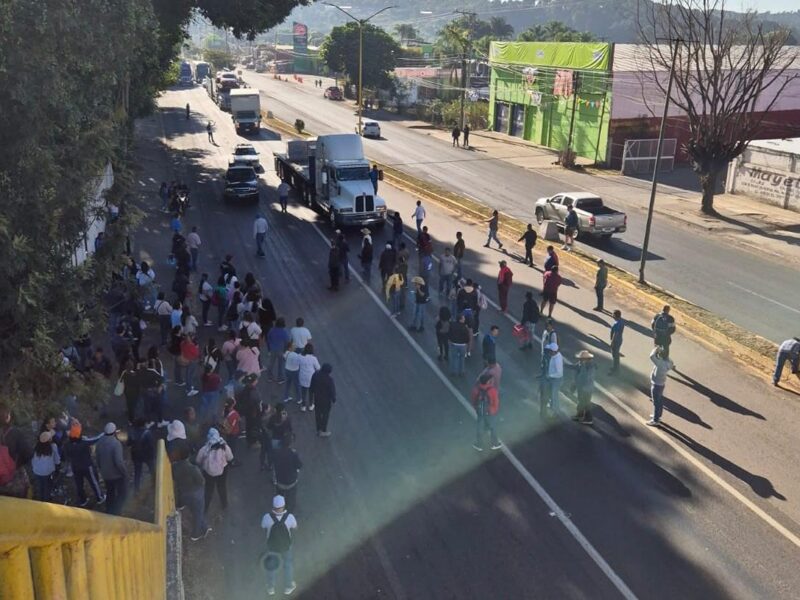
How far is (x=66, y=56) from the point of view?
755 cm

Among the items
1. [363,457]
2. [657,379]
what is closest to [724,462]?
[657,379]

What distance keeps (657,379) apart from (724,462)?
176cm

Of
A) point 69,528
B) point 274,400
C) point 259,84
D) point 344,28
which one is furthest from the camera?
point 259,84

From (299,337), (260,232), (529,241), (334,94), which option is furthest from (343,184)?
(334,94)

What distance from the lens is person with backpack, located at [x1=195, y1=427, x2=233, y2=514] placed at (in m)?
10.3

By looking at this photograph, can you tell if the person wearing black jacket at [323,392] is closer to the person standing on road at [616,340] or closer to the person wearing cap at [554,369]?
the person wearing cap at [554,369]

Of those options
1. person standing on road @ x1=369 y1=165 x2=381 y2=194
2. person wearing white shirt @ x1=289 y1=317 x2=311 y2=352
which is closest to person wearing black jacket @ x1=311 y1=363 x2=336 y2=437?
person wearing white shirt @ x1=289 y1=317 x2=311 y2=352

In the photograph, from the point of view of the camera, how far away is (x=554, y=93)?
5184 centimetres

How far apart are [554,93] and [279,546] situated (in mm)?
48068

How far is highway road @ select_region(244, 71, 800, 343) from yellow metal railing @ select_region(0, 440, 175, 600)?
1747cm

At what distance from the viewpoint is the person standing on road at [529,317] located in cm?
1617

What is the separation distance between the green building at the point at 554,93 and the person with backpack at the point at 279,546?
138ft

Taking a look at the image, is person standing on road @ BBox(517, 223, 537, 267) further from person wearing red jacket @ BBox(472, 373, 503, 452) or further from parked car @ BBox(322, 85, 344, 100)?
parked car @ BBox(322, 85, 344, 100)

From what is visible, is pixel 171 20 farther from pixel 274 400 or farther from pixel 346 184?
pixel 274 400
